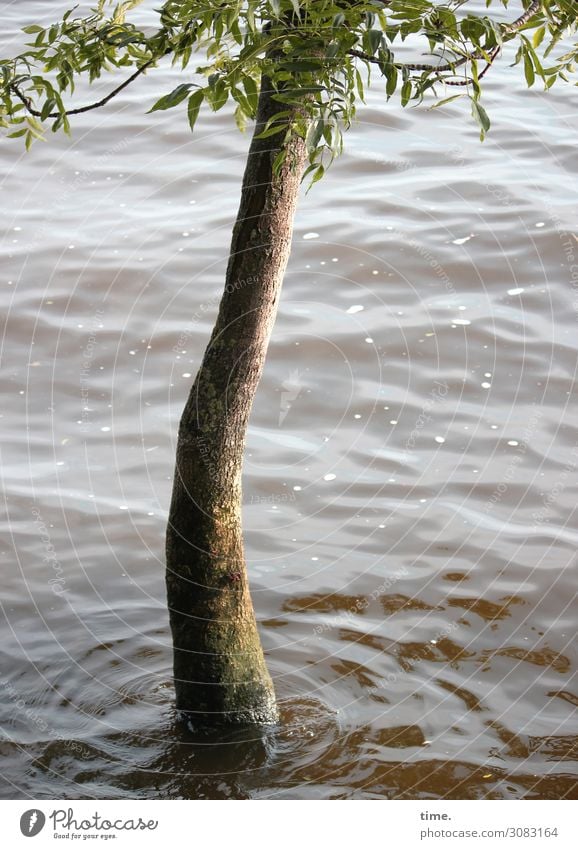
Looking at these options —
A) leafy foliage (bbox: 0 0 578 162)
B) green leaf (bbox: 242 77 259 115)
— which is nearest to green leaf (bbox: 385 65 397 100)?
leafy foliage (bbox: 0 0 578 162)

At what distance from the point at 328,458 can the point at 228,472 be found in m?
1.86

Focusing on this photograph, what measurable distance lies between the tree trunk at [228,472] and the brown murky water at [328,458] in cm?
20

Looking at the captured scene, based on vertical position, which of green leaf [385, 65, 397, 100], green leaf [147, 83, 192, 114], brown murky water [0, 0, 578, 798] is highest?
green leaf [385, 65, 397, 100]

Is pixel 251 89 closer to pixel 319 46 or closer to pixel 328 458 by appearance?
pixel 319 46

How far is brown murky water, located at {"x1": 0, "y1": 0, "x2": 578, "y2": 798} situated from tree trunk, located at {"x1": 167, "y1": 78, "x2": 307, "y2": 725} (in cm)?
20

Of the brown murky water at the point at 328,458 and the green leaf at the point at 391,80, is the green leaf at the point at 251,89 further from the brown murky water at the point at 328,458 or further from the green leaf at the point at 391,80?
the brown murky water at the point at 328,458

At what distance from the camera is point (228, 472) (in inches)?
110

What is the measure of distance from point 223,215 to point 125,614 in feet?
11.4

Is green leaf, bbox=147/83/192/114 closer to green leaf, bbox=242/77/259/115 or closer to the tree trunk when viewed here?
green leaf, bbox=242/77/259/115

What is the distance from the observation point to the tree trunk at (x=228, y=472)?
2600mm

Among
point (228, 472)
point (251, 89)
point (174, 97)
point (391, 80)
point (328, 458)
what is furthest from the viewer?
point (328, 458)

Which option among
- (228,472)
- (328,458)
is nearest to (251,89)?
(228,472)

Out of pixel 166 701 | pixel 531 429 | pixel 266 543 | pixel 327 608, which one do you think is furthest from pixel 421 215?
pixel 166 701

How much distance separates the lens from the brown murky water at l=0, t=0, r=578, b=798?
10.0ft
